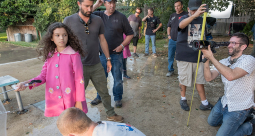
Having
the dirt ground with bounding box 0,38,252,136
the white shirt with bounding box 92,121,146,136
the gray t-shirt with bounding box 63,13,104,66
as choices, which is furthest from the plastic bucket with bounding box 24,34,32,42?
the white shirt with bounding box 92,121,146,136

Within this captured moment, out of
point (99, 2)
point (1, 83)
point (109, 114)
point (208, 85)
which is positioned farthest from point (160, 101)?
point (1, 83)

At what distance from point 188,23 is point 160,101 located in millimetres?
1628

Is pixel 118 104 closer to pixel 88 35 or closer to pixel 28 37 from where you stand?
pixel 88 35

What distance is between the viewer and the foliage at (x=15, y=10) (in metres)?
12.3

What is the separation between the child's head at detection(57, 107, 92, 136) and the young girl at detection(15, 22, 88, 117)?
735 millimetres

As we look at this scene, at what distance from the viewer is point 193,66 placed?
3.14 metres

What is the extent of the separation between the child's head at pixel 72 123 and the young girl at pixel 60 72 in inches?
28.9

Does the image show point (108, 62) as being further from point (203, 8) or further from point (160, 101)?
point (203, 8)

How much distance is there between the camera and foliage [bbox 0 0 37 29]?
12.3m

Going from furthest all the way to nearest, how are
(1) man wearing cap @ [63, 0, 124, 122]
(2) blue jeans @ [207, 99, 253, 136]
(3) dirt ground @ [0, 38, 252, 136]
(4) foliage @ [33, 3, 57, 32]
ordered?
(4) foliage @ [33, 3, 57, 32] < (3) dirt ground @ [0, 38, 252, 136] < (1) man wearing cap @ [63, 0, 124, 122] < (2) blue jeans @ [207, 99, 253, 136]

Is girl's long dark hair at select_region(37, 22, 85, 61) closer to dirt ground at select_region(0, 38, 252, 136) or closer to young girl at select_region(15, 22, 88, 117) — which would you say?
young girl at select_region(15, 22, 88, 117)

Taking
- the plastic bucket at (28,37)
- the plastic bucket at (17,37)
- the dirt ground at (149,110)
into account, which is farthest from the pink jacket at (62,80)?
the plastic bucket at (17,37)

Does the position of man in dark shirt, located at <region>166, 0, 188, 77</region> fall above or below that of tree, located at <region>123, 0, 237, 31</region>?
below

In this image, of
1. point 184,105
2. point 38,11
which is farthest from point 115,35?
point 38,11
